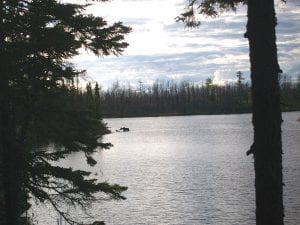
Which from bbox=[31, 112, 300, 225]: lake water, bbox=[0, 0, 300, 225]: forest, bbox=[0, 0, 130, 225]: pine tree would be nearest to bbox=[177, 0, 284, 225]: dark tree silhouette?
bbox=[0, 0, 300, 225]: forest

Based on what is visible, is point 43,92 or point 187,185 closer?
point 43,92

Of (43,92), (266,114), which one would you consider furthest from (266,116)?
(43,92)

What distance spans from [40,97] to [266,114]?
6633mm

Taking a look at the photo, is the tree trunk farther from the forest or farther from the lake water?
the lake water

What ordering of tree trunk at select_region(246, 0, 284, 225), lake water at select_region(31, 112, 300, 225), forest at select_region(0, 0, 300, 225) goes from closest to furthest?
tree trunk at select_region(246, 0, 284, 225)
forest at select_region(0, 0, 300, 225)
lake water at select_region(31, 112, 300, 225)

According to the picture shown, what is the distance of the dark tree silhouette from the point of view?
5.51 m

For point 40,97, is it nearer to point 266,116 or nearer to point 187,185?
point 266,116

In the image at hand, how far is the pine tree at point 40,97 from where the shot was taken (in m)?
9.79

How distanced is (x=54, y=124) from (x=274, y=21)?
6.64m

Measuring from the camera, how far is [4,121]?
32.2 feet

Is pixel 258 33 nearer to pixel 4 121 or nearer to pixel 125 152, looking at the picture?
pixel 4 121

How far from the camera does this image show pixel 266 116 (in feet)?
18.1

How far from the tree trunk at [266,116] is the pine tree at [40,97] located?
570cm

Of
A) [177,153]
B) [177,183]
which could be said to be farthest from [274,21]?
[177,153]
